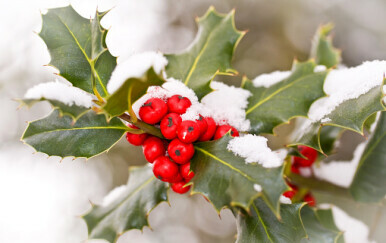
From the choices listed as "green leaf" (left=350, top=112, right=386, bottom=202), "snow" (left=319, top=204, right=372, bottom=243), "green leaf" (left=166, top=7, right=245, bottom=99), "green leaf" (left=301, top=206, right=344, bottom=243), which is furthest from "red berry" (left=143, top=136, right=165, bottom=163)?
"snow" (left=319, top=204, right=372, bottom=243)

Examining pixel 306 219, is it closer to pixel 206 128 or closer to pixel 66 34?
pixel 206 128

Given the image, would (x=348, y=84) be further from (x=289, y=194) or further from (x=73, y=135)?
(x=73, y=135)

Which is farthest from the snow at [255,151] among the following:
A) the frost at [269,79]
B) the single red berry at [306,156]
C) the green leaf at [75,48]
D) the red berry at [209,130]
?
the single red berry at [306,156]

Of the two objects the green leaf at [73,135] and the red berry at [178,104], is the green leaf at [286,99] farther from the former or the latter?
the green leaf at [73,135]

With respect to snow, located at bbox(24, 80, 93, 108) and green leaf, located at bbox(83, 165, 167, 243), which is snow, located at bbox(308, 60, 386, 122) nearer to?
green leaf, located at bbox(83, 165, 167, 243)

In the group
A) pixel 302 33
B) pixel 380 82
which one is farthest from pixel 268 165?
pixel 302 33

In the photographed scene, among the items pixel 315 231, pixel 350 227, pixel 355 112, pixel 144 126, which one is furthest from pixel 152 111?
pixel 350 227
